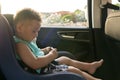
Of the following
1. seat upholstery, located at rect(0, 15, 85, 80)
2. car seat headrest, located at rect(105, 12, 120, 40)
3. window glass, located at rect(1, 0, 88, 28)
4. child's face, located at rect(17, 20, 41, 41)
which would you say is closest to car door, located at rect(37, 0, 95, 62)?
window glass, located at rect(1, 0, 88, 28)

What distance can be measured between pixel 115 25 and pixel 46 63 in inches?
25.6

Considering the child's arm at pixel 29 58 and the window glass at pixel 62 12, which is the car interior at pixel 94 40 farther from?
the child's arm at pixel 29 58

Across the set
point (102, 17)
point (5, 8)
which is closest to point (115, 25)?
point (102, 17)

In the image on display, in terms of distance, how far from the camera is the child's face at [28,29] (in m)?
2.09

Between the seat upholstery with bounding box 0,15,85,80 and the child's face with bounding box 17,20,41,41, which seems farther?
the child's face with bounding box 17,20,41,41

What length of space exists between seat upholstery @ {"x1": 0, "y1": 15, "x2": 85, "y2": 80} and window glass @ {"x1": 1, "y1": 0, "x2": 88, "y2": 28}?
1135mm

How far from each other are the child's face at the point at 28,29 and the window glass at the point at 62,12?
0.90m

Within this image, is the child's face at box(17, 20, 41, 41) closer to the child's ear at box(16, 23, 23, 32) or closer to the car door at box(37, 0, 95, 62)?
the child's ear at box(16, 23, 23, 32)

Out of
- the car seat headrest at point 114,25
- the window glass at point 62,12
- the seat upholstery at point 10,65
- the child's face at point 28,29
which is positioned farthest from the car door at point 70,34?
the seat upholstery at point 10,65

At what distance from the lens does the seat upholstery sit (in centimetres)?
186

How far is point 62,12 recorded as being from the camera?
3.05m

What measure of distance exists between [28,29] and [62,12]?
101cm

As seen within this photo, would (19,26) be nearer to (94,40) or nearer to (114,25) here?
(114,25)

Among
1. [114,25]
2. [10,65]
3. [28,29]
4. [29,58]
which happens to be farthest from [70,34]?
[10,65]
